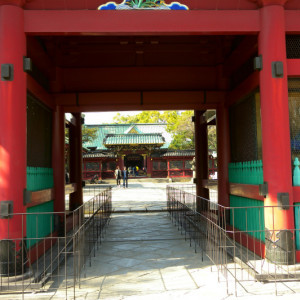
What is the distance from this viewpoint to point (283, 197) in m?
5.27

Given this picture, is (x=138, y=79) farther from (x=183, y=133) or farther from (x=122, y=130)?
(x=122, y=130)

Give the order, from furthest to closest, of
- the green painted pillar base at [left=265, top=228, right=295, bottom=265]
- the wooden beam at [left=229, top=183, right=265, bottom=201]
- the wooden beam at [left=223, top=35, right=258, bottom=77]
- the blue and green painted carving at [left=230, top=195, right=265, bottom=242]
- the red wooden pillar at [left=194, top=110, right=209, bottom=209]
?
the red wooden pillar at [left=194, top=110, right=209, bottom=209] < the wooden beam at [left=223, top=35, right=258, bottom=77] < the wooden beam at [left=229, top=183, right=265, bottom=201] < the blue and green painted carving at [left=230, top=195, right=265, bottom=242] < the green painted pillar base at [left=265, top=228, right=295, bottom=265]

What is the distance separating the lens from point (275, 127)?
539cm

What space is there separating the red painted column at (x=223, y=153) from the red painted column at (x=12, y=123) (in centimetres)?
458

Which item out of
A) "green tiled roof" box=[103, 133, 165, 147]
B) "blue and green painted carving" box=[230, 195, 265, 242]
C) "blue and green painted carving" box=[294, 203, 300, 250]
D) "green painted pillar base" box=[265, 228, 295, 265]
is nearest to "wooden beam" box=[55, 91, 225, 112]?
"blue and green painted carving" box=[230, 195, 265, 242]

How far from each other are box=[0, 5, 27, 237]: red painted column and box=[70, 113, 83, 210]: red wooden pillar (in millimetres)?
5981

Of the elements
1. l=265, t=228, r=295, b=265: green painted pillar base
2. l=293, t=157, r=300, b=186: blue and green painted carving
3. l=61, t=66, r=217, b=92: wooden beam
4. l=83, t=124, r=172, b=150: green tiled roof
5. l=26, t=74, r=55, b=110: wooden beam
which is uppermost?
l=83, t=124, r=172, b=150: green tiled roof

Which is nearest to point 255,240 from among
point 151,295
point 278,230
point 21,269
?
point 278,230

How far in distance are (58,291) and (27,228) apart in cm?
142

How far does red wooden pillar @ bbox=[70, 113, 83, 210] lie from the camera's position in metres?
11.2

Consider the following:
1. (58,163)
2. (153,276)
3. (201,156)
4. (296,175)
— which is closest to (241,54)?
(296,175)

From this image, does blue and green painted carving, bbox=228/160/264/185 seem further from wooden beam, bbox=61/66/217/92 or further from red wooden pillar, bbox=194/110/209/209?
red wooden pillar, bbox=194/110/209/209

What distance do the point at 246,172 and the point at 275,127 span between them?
1559 millimetres

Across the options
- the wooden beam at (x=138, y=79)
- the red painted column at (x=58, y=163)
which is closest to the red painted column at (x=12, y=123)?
the red painted column at (x=58, y=163)
